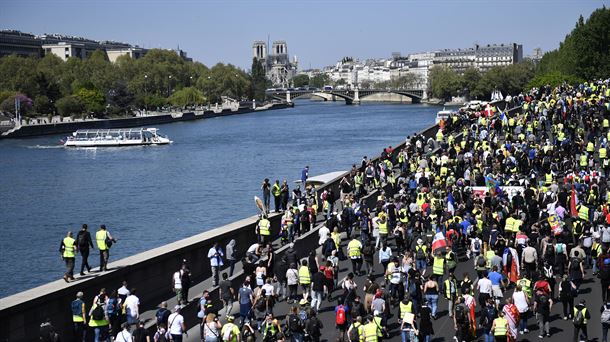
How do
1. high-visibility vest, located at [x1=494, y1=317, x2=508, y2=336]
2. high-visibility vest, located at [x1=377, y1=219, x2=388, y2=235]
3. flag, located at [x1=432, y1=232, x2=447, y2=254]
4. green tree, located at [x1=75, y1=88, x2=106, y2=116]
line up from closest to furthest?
1. high-visibility vest, located at [x1=494, y1=317, x2=508, y2=336]
2. flag, located at [x1=432, y1=232, x2=447, y2=254]
3. high-visibility vest, located at [x1=377, y1=219, x2=388, y2=235]
4. green tree, located at [x1=75, y1=88, x2=106, y2=116]

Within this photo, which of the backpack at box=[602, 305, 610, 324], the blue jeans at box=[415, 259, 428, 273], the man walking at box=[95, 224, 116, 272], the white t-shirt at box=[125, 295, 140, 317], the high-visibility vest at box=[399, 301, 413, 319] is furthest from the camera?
the blue jeans at box=[415, 259, 428, 273]

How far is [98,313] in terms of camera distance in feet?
49.1

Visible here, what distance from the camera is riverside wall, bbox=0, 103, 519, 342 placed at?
1493 centimetres

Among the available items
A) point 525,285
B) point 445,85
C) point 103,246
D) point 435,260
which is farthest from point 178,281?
point 445,85

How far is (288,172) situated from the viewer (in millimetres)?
60844

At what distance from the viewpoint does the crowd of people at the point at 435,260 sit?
46.6 feet

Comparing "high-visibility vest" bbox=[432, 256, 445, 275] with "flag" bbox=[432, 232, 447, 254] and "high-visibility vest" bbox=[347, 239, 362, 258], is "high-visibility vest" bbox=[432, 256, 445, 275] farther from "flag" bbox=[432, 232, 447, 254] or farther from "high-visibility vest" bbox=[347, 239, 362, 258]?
"high-visibility vest" bbox=[347, 239, 362, 258]

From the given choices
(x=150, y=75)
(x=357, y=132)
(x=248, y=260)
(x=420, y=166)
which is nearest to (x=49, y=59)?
(x=150, y=75)

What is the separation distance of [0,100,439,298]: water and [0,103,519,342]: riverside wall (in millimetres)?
9019

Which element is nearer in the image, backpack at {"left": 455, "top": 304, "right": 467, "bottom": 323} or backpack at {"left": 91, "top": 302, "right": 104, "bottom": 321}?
backpack at {"left": 455, "top": 304, "right": 467, "bottom": 323}

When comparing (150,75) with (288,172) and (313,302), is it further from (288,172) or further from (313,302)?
(313,302)

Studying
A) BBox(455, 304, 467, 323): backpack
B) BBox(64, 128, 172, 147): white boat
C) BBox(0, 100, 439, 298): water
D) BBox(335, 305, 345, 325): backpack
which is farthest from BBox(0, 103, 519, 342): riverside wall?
BBox(64, 128, 172, 147): white boat

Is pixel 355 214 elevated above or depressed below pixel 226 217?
above

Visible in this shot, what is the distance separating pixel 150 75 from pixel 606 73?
282 feet
